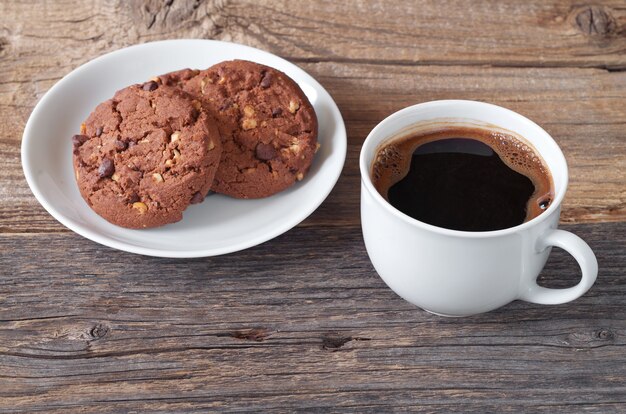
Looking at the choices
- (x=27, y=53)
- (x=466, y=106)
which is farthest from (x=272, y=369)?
(x=27, y=53)

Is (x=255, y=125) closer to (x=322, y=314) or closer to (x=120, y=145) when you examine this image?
(x=120, y=145)

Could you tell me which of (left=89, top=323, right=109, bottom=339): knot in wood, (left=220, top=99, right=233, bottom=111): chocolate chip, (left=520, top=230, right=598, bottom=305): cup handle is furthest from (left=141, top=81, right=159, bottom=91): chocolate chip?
(left=520, top=230, right=598, bottom=305): cup handle

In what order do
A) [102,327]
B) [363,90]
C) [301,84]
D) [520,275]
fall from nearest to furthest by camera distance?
[520,275] → [102,327] → [301,84] → [363,90]

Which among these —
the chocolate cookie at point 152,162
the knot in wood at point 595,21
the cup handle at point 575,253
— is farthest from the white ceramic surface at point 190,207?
the knot in wood at point 595,21

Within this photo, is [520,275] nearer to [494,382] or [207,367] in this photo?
[494,382]

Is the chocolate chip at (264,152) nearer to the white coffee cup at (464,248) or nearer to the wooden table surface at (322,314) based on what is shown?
the wooden table surface at (322,314)

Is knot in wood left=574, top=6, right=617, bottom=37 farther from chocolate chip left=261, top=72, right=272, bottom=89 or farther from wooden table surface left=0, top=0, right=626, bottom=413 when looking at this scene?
chocolate chip left=261, top=72, right=272, bottom=89

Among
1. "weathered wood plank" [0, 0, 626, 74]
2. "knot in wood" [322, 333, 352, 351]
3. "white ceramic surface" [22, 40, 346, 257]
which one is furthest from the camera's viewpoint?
"weathered wood plank" [0, 0, 626, 74]
